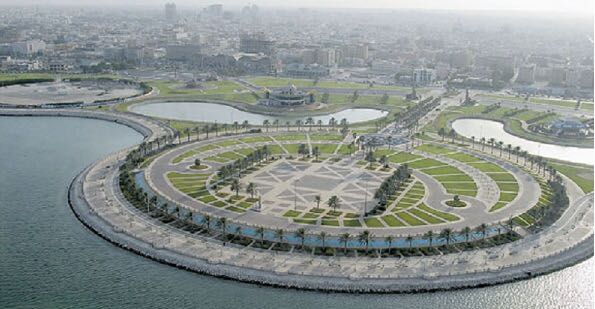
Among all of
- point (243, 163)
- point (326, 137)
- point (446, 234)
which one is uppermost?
point (243, 163)

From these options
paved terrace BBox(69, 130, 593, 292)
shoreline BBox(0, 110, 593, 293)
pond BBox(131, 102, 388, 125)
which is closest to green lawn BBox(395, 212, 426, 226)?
paved terrace BBox(69, 130, 593, 292)

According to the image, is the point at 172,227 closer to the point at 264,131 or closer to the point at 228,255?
the point at 228,255

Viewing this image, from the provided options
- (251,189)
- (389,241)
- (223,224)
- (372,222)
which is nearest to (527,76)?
(372,222)

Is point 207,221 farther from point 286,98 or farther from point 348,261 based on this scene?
point 286,98

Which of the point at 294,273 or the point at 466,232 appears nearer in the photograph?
the point at 294,273

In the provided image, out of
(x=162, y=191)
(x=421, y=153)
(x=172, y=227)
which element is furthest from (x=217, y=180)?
(x=421, y=153)
